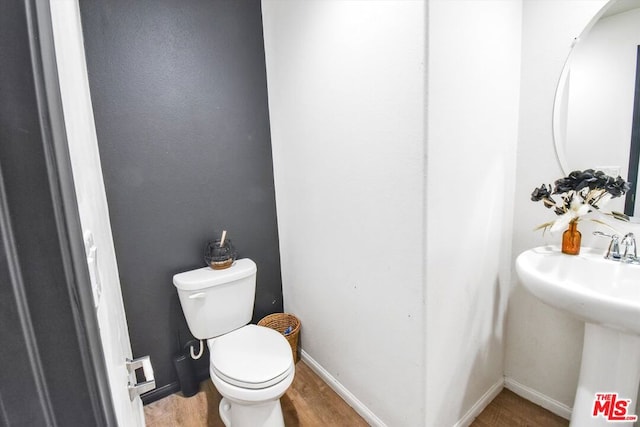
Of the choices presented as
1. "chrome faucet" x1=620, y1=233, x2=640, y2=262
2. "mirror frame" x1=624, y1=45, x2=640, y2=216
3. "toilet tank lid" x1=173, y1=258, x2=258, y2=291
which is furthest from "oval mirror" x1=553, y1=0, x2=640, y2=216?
"toilet tank lid" x1=173, y1=258, x2=258, y2=291

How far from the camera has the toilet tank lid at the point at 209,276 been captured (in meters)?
1.46

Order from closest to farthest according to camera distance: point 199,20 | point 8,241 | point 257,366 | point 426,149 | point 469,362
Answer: point 8,241, point 426,149, point 257,366, point 469,362, point 199,20

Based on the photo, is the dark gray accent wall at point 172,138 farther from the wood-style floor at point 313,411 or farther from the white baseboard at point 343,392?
the white baseboard at point 343,392

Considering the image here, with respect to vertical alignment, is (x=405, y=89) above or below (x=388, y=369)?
above

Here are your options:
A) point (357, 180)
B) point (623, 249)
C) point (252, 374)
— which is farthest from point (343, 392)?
point (623, 249)

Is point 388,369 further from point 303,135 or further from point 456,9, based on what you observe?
point 456,9

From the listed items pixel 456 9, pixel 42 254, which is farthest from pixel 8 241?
pixel 456 9

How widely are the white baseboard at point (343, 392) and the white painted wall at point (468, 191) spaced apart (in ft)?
1.03

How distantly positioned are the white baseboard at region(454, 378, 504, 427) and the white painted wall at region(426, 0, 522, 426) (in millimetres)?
11

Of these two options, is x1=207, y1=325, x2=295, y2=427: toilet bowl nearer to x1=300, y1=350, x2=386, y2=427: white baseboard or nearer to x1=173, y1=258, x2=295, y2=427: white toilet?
x1=173, y1=258, x2=295, y2=427: white toilet

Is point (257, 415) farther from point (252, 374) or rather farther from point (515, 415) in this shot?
point (515, 415)

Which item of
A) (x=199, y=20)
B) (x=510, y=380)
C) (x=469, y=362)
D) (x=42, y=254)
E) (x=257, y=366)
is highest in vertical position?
(x=199, y=20)

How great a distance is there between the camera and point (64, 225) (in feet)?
1.02

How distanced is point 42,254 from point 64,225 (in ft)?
0.11
